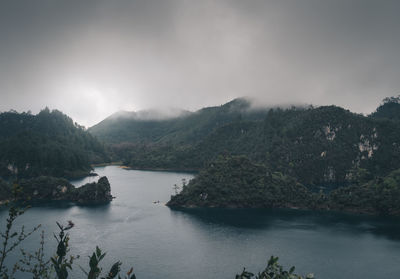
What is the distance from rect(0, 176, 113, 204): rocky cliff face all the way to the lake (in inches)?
259

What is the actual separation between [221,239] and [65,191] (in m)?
75.8

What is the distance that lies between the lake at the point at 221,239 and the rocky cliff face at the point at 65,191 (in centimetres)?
658

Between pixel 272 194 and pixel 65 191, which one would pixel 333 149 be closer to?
pixel 272 194

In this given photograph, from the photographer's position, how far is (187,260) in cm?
6856

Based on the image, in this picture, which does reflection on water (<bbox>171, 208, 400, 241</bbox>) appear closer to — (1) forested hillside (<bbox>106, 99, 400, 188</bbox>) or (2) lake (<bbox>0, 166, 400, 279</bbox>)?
(2) lake (<bbox>0, 166, 400, 279</bbox>)

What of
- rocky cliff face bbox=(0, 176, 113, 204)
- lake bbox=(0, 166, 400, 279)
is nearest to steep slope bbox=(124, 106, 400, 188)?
lake bbox=(0, 166, 400, 279)

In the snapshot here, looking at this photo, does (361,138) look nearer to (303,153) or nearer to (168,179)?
(303,153)

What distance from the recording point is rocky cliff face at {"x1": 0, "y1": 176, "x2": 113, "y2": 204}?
404 ft

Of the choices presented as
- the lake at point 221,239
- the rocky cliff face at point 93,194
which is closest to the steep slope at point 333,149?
the lake at point 221,239

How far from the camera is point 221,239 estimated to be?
8262cm

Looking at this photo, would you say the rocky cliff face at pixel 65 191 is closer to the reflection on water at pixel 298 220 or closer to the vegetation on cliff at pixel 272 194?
the vegetation on cliff at pixel 272 194

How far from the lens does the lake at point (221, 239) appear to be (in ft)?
215

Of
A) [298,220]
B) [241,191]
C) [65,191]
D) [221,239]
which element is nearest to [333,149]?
[241,191]

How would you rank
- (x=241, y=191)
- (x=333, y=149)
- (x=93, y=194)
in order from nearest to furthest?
(x=241, y=191), (x=93, y=194), (x=333, y=149)
